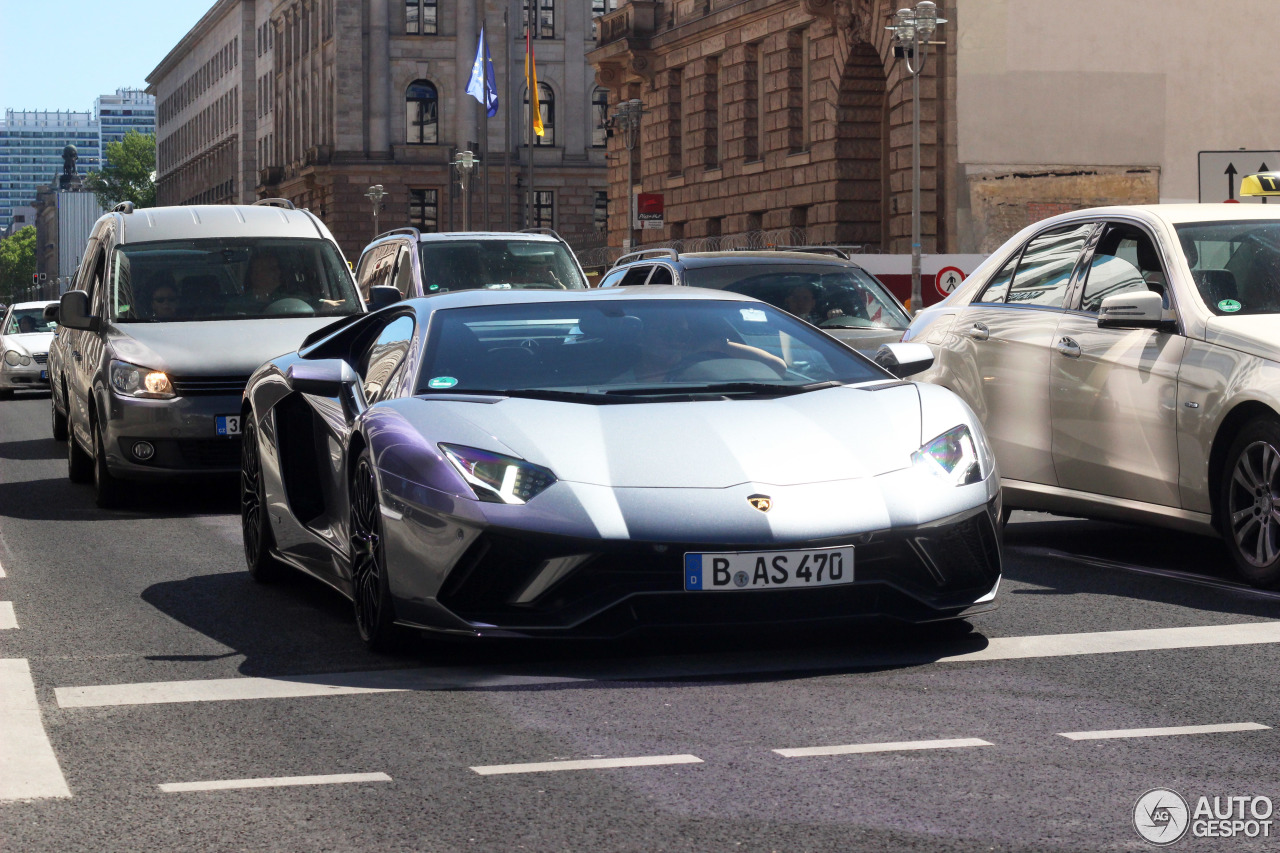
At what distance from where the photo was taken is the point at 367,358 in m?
7.80

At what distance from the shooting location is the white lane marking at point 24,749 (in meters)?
4.83

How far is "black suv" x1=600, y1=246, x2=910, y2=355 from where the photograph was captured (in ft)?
48.9

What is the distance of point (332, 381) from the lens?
7.41 meters

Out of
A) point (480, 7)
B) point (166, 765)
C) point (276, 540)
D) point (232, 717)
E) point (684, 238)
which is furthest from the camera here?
point (480, 7)

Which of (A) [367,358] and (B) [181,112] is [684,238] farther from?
(B) [181,112]


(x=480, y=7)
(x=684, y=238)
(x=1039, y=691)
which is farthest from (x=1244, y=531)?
(x=480, y=7)

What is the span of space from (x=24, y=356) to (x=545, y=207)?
199 feet

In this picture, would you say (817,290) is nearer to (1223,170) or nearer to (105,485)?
(105,485)

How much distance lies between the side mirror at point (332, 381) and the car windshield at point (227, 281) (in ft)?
20.0

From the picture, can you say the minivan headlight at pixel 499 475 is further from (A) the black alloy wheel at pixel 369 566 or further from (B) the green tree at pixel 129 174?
(B) the green tree at pixel 129 174

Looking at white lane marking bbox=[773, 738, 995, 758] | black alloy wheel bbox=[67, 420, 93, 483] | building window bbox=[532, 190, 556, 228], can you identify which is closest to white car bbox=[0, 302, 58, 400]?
black alloy wheel bbox=[67, 420, 93, 483]

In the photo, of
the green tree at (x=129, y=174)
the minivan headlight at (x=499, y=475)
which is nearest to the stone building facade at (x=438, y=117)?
the minivan headlight at (x=499, y=475)

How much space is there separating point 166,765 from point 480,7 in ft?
282

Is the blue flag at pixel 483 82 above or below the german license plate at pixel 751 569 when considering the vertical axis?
above
